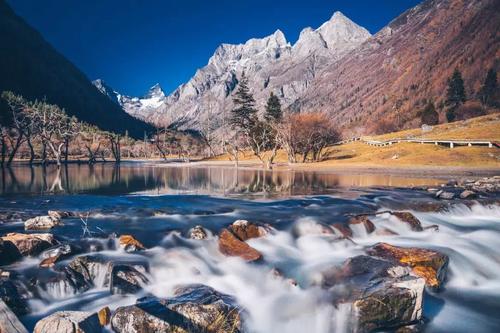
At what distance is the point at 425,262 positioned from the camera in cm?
1243

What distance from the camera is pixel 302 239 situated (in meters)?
17.2

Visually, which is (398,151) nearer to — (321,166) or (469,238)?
(321,166)

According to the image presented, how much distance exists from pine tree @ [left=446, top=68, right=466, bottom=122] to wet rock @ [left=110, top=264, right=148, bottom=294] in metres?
143

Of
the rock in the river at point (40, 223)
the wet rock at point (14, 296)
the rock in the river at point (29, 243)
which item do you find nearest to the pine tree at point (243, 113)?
the rock in the river at point (40, 223)

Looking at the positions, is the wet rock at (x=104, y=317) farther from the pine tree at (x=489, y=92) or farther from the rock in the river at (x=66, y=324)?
the pine tree at (x=489, y=92)

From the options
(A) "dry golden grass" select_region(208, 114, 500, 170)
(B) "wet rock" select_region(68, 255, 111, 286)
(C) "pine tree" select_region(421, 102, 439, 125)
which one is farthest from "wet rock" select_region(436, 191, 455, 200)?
(C) "pine tree" select_region(421, 102, 439, 125)

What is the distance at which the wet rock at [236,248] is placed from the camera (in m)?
14.2

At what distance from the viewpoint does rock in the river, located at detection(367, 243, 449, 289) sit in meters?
12.2

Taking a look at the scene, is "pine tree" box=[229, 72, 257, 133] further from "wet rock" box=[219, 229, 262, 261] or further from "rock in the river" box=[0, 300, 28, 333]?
"rock in the river" box=[0, 300, 28, 333]

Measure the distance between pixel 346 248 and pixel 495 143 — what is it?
59893 millimetres

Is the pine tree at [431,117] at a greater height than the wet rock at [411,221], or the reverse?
the pine tree at [431,117]

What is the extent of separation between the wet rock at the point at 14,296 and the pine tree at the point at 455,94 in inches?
5744

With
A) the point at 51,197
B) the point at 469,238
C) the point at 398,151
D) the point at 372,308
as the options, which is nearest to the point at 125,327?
the point at 372,308

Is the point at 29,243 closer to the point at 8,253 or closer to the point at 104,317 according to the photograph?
the point at 8,253
